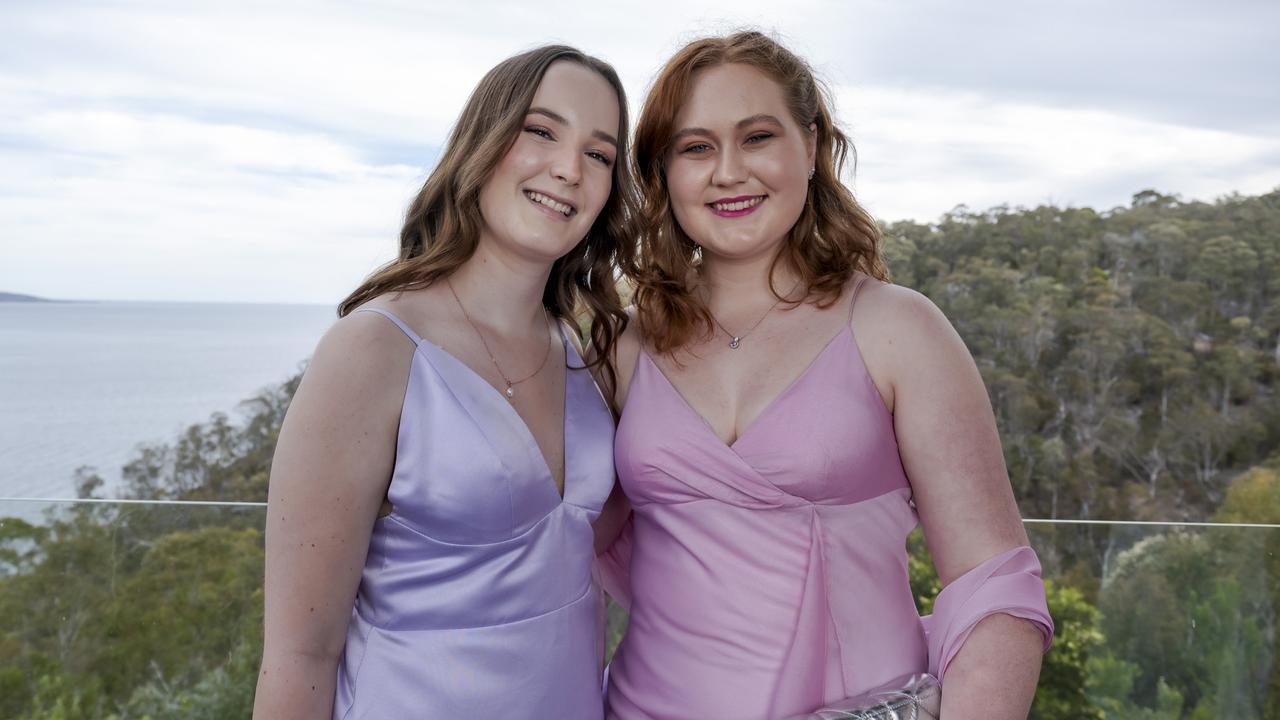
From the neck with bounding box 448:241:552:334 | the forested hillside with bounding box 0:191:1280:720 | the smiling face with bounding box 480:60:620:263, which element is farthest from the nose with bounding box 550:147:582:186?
the forested hillside with bounding box 0:191:1280:720

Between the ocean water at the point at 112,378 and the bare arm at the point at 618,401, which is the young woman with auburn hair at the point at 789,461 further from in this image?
the ocean water at the point at 112,378

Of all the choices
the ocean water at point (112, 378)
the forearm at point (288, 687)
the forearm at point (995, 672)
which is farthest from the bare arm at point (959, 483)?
the ocean water at point (112, 378)

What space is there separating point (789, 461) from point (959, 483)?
279 millimetres

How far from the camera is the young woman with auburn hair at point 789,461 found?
166 cm

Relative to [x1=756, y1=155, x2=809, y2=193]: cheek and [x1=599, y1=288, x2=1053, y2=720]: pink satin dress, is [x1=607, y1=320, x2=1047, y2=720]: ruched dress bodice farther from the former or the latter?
[x1=756, y1=155, x2=809, y2=193]: cheek

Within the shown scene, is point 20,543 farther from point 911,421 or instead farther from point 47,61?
point 47,61

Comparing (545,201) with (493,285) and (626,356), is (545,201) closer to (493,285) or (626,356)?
(493,285)

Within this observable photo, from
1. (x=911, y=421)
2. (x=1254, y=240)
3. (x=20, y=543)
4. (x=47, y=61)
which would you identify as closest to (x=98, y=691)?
(x=20, y=543)

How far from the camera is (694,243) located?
2.11 m

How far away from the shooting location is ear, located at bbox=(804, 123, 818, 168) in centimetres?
195

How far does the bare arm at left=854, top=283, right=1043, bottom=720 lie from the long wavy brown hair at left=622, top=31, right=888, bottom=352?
23 centimetres

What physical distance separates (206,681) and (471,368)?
1.89 metres

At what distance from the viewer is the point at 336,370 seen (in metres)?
1.55

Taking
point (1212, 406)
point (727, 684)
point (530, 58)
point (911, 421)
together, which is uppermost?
point (530, 58)
